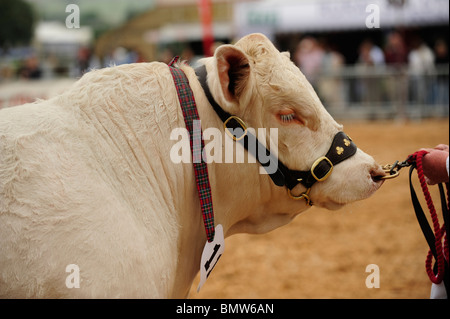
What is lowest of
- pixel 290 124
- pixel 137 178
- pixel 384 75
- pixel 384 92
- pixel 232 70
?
pixel 384 92

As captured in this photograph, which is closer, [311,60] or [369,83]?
[369,83]

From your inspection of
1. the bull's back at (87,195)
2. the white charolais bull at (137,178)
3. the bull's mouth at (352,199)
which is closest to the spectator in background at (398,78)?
the bull's mouth at (352,199)

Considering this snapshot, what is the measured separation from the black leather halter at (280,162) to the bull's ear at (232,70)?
10 centimetres

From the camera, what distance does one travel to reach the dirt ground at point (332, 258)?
527cm

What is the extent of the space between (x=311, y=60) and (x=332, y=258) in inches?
470

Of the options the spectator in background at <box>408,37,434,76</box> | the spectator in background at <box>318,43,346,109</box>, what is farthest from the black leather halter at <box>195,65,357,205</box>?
the spectator in background at <box>408,37,434,76</box>

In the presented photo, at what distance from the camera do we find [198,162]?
2.43 m

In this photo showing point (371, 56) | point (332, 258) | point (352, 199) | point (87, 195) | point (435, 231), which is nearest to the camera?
point (87, 195)

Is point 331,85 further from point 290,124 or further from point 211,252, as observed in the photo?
point 211,252

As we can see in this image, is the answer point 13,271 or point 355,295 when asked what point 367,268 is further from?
point 13,271

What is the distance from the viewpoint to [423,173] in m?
2.72

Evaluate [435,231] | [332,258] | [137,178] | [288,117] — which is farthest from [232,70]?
[332,258]

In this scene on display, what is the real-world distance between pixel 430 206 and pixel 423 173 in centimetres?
24

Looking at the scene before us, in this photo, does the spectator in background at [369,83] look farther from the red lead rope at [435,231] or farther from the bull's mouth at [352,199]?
the bull's mouth at [352,199]
